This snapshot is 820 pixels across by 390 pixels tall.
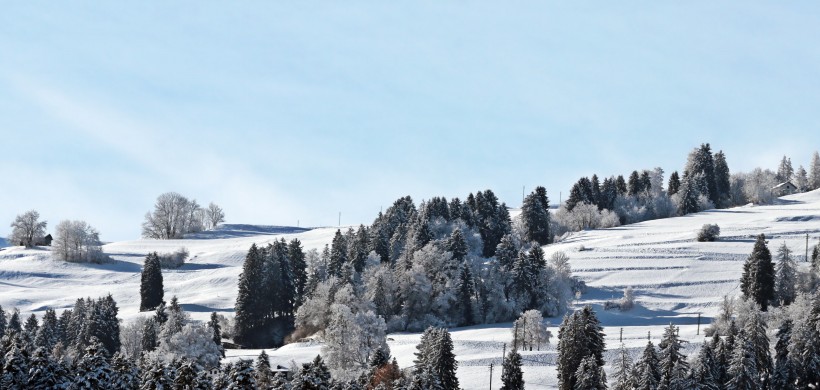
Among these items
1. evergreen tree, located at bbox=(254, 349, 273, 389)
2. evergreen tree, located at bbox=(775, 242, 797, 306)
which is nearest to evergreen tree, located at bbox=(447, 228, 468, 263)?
evergreen tree, located at bbox=(775, 242, 797, 306)

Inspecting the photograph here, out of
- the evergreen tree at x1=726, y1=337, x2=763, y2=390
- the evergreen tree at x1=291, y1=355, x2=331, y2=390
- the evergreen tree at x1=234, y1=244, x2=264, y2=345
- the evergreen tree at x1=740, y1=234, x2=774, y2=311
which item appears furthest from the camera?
the evergreen tree at x1=234, y1=244, x2=264, y2=345

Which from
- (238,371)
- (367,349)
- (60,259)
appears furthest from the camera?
(60,259)

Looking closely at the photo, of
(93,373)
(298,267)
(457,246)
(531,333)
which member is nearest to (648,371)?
(531,333)

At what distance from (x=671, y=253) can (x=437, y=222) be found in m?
38.0

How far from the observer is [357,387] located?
7906cm

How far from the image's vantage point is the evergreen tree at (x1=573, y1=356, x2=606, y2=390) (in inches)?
3629

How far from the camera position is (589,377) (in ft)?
302

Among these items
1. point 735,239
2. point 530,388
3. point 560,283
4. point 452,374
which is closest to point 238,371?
point 452,374

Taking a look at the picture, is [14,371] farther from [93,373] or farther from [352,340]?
[352,340]

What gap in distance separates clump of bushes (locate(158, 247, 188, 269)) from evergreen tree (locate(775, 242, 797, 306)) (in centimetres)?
10236

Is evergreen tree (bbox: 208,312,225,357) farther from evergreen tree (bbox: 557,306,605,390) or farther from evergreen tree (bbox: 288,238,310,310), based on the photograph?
evergreen tree (bbox: 557,306,605,390)

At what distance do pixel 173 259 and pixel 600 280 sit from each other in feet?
258

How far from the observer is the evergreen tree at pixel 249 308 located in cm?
14100

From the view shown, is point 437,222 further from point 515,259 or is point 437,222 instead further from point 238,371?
point 238,371
